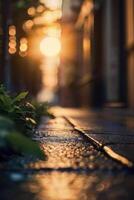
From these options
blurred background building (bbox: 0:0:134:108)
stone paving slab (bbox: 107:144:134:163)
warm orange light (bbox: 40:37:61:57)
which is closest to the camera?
stone paving slab (bbox: 107:144:134:163)

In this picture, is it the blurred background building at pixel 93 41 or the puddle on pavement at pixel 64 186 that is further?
the blurred background building at pixel 93 41

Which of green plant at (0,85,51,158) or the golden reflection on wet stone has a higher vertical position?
green plant at (0,85,51,158)

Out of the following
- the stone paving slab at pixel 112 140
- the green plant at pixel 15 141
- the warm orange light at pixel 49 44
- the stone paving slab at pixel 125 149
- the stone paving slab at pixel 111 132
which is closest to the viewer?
the green plant at pixel 15 141

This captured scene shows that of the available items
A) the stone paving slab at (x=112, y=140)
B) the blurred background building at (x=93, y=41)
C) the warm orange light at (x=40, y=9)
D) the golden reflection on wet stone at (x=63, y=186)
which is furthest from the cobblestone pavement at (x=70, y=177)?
the warm orange light at (x=40, y=9)

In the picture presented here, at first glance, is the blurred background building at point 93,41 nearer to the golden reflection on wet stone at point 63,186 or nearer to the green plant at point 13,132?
the green plant at point 13,132

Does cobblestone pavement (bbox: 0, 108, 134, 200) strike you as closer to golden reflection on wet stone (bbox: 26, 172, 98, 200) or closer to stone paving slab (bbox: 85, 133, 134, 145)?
golden reflection on wet stone (bbox: 26, 172, 98, 200)

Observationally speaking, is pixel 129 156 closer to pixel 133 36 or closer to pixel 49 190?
pixel 49 190

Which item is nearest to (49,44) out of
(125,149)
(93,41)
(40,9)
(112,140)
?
(93,41)

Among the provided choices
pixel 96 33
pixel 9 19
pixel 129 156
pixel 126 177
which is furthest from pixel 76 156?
pixel 96 33

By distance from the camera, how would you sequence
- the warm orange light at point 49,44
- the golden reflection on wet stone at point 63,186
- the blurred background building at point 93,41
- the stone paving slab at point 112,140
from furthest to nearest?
the warm orange light at point 49,44, the blurred background building at point 93,41, the stone paving slab at point 112,140, the golden reflection on wet stone at point 63,186

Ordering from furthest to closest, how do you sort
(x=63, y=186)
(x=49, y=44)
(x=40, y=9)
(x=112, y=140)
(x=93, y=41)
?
(x=49, y=44), (x=93, y=41), (x=40, y=9), (x=112, y=140), (x=63, y=186)

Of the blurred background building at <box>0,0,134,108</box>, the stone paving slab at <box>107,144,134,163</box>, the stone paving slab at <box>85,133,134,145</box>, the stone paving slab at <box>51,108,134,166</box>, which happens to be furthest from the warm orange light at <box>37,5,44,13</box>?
the stone paving slab at <box>107,144,134,163</box>

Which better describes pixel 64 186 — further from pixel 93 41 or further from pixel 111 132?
pixel 93 41
